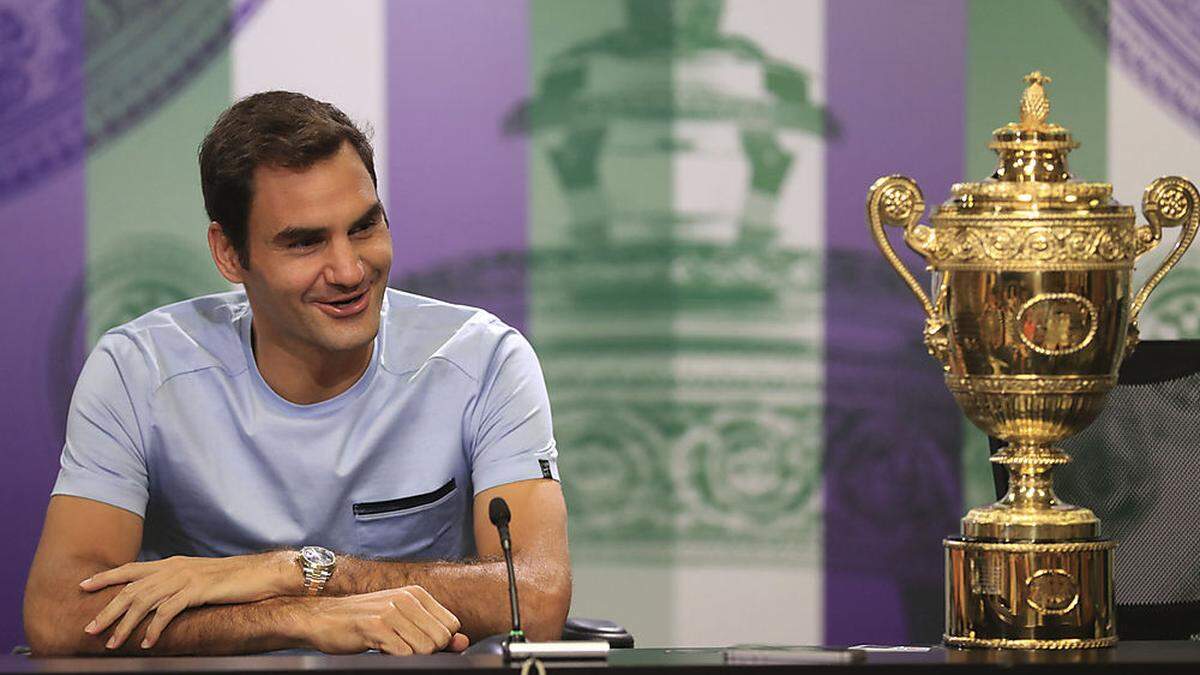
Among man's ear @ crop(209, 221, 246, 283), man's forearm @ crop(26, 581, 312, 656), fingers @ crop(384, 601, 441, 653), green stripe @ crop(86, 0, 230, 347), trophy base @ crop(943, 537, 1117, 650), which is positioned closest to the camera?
trophy base @ crop(943, 537, 1117, 650)

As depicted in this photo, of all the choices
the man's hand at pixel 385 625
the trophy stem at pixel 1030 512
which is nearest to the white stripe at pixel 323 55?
the man's hand at pixel 385 625

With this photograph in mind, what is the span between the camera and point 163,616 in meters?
2.00

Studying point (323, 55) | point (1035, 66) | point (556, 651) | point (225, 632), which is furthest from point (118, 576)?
point (1035, 66)

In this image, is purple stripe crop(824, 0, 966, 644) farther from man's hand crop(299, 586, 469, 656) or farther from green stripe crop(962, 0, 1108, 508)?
man's hand crop(299, 586, 469, 656)

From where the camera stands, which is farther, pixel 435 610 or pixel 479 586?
pixel 479 586

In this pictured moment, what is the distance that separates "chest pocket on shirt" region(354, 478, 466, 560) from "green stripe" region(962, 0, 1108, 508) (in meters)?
1.29

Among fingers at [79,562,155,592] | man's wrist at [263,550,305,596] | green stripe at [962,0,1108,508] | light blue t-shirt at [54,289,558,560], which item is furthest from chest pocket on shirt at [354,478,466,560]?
green stripe at [962,0,1108,508]

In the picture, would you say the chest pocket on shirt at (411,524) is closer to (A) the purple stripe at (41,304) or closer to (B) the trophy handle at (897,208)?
(B) the trophy handle at (897,208)

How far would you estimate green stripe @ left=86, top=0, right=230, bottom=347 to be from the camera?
320cm

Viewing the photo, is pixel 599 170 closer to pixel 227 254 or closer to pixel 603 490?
pixel 603 490

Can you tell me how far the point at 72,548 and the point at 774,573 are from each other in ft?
4.97

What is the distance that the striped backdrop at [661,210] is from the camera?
10.5 feet

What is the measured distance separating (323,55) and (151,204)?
0.43 m

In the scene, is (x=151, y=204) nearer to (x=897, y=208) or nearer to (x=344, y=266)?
(x=344, y=266)
